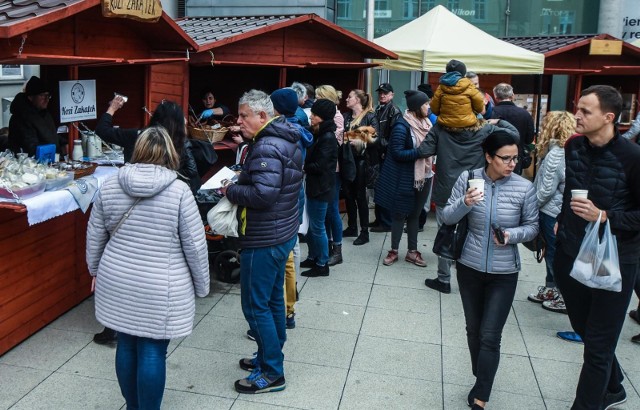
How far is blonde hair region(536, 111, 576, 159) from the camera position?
19.1 ft

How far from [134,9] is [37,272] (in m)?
2.16

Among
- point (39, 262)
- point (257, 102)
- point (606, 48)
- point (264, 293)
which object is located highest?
point (606, 48)

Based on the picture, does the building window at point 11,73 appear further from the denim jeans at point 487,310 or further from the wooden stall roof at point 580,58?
the denim jeans at point 487,310

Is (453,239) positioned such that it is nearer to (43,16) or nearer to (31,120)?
(43,16)

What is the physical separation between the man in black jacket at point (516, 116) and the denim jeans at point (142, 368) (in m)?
5.48

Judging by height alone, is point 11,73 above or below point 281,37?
below

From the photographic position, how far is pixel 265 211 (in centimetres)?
428

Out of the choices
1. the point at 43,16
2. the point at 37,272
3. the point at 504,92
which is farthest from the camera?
the point at 504,92

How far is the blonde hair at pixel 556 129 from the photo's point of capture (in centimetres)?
584

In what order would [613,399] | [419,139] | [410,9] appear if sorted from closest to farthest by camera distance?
[613,399] < [419,139] < [410,9]

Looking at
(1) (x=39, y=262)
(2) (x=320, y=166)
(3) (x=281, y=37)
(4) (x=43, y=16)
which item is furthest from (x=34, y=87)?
(3) (x=281, y=37)

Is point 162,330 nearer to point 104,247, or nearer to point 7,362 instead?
point 104,247

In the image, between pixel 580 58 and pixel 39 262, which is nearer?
pixel 39 262

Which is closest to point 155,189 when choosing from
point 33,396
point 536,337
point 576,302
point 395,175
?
point 33,396
